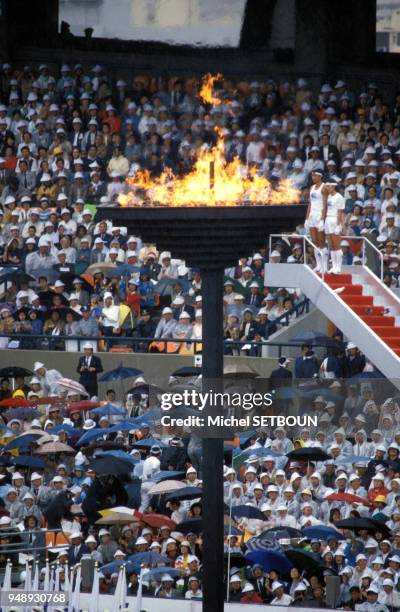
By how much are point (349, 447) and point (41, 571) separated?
4343mm

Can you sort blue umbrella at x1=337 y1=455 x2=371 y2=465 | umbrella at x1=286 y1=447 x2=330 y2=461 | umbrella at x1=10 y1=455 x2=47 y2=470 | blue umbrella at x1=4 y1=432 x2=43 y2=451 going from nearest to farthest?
blue umbrella at x1=337 y1=455 x2=371 y2=465 < umbrella at x1=286 y1=447 x2=330 y2=461 < umbrella at x1=10 y1=455 x2=47 y2=470 < blue umbrella at x1=4 y1=432 x2=43 y2=451

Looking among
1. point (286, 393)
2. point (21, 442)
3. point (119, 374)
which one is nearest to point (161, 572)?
point (286, 393)

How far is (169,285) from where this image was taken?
2625cm

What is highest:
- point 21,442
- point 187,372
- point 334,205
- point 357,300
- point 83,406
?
point 334,205

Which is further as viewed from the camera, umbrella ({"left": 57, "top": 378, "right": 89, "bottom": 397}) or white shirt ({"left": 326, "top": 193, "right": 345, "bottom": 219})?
umbrella ({"left": 57, "top": 378, "right": 89, "bottom": 397})

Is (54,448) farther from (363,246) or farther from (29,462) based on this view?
(363,246)

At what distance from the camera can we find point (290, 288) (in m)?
26.0

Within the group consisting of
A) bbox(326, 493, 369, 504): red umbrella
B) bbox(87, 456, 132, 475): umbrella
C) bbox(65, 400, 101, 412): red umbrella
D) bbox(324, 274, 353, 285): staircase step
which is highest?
bbox(324, 274, 353, 285): staircase step

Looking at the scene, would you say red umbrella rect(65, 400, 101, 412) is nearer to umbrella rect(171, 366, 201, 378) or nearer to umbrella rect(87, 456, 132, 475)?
umbrella rect(171, 366, 201, 378)

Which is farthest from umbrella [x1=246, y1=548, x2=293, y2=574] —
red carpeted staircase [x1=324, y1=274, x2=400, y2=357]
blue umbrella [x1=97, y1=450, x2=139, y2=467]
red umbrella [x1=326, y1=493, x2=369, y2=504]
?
red carpeted staircase [x1=324, y1=274, x2=400, y2=357]

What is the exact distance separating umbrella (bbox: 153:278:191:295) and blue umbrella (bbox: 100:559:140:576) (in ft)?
21.9

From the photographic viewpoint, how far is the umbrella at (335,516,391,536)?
19984 mm

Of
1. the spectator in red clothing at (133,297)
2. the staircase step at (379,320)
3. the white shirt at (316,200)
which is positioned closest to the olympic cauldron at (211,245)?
the white shirt at (316,200)

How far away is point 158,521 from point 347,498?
88.6 inches
